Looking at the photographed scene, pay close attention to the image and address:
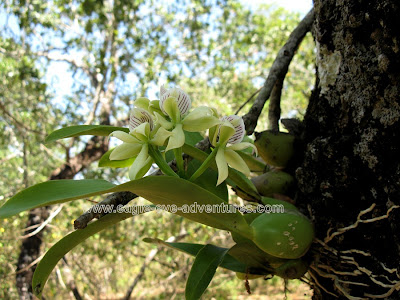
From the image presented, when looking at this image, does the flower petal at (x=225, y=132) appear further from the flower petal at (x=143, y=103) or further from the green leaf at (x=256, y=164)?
the green leaf at (x=256, y=164)

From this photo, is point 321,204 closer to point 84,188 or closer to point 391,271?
point 391,271

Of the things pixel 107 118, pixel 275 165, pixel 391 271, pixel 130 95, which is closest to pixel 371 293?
pixel 391 271

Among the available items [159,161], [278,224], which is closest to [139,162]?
[159,161]

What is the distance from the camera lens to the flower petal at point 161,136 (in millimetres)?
527

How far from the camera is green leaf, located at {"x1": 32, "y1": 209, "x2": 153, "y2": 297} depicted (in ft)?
1.84

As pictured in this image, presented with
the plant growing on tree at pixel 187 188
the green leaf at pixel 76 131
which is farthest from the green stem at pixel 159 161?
the green leaf at pixel 76 131

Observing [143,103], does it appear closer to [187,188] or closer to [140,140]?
[140,140]

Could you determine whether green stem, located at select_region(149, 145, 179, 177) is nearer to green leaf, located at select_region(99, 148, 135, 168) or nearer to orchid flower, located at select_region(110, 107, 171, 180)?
orchid flower, located at select_region(110, 107, 171, 180)

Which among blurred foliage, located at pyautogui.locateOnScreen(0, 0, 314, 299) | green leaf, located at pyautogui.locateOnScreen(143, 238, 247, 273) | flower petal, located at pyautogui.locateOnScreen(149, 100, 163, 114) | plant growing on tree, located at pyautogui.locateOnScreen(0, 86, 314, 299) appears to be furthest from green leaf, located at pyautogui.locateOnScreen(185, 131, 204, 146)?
blurred foliage, located at pyautogui.locateOnScreen(0, 0, 314, 299)

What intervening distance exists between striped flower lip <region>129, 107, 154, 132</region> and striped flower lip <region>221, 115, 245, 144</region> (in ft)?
0.39

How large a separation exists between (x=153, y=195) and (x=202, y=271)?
214 mm

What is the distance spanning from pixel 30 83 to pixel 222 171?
11.2ft

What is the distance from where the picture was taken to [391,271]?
570 mm

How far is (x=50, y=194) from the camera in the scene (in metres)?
0.44
